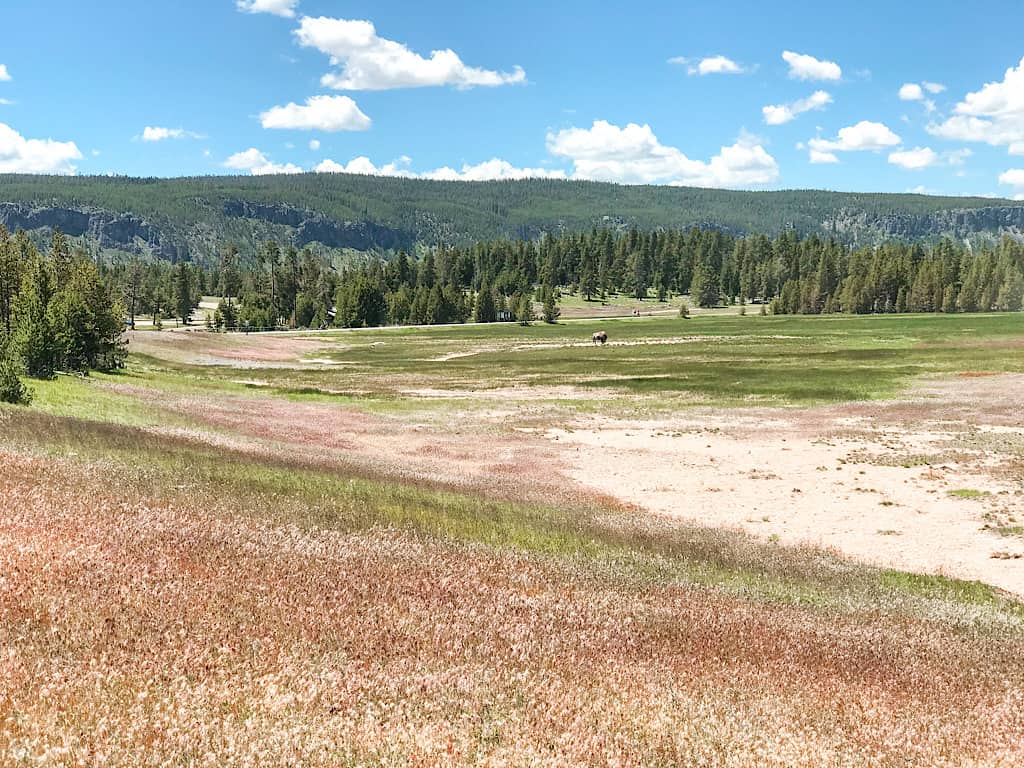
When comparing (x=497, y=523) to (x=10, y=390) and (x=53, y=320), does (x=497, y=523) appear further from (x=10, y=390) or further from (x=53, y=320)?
(x=53, y=320)

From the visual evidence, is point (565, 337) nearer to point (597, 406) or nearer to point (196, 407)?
point (597, 406)

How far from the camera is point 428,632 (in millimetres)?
8445

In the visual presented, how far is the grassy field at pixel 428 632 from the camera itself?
20.0 ft

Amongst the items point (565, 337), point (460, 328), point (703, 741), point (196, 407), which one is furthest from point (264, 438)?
point (460, 328)

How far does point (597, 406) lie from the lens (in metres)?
54.6

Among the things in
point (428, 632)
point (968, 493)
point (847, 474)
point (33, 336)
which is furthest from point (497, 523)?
point (33, 336)

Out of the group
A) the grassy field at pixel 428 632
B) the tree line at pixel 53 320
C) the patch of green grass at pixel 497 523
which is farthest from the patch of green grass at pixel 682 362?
the grassy field at pixel 428 632

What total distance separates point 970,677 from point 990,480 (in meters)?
23.7

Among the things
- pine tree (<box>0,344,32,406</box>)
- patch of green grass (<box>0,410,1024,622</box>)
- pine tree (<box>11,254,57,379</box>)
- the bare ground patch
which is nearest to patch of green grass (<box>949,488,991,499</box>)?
the bare ground patch

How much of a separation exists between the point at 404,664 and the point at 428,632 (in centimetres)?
95

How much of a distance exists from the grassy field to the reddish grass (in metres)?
0.03

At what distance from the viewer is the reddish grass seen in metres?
5.92

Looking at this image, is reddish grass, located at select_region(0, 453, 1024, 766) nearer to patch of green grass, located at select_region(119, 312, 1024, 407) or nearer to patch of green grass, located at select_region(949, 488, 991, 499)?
patch of green grass, located at select_region(949, 488, 991, 499)

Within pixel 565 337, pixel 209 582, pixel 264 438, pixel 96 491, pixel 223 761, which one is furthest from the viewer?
pixel 565 337
